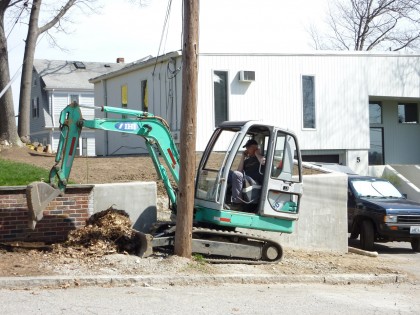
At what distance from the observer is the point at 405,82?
97.8 ft

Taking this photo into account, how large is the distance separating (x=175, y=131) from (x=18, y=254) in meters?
13.2

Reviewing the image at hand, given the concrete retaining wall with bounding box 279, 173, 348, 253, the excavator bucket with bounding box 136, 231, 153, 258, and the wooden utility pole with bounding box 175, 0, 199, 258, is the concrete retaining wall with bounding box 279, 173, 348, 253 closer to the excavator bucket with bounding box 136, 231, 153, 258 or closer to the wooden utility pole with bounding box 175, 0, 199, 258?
the wooden utility pole with bounding box 175, 0, 199, 258

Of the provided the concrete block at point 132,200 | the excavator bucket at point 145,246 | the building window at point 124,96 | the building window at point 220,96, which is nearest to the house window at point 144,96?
the building window at point 124,96

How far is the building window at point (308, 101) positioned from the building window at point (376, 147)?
5102 mm

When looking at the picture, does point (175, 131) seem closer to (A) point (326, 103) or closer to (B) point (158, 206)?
(A) point (326, 103)

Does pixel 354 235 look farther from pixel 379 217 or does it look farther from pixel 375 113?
pixel 375 113

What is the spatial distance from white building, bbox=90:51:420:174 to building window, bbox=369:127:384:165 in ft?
0.15

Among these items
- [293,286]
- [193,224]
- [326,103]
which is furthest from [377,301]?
[326,103]

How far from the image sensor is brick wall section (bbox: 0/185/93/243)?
39.8 feet

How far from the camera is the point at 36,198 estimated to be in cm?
1104

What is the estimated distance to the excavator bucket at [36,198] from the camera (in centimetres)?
1096

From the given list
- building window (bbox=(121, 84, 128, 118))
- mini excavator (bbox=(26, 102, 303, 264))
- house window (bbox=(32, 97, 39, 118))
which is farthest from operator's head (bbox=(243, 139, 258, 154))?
house window (bbox=(32, 97, 39, 118))

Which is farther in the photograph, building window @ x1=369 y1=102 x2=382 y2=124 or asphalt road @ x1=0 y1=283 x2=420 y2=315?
building window @ x1=369 y1=102 x2=382 y2=124

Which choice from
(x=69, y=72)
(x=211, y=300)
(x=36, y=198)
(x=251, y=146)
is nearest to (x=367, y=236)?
(x=251, y=146)
